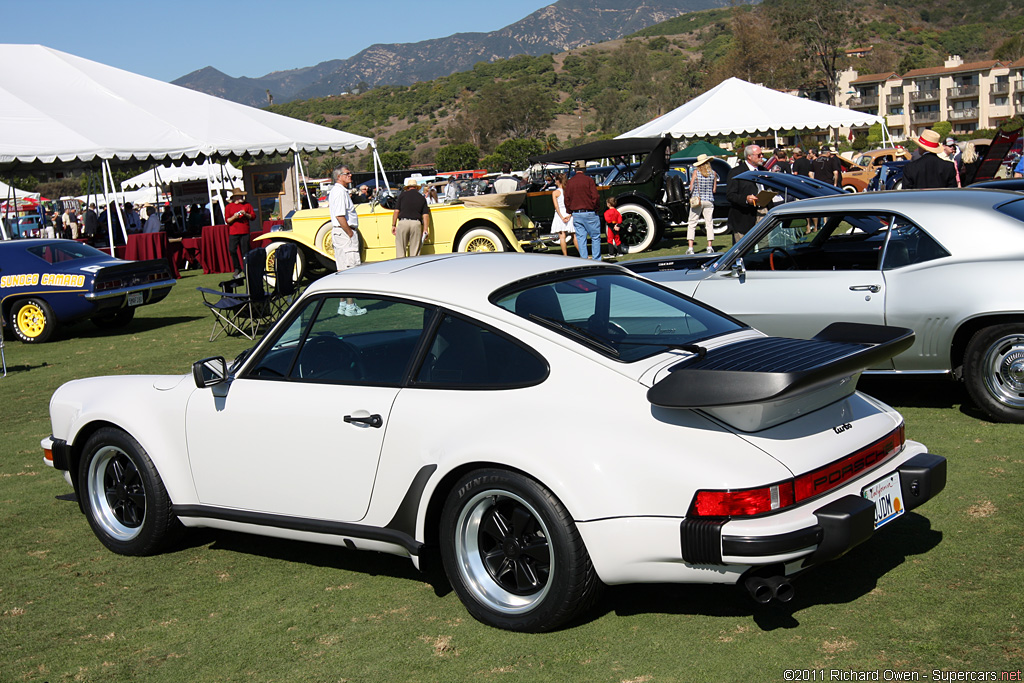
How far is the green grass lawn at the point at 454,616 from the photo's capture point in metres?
3.33

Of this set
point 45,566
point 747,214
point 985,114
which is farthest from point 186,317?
point 985,114

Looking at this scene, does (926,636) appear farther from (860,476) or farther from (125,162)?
(125,162)

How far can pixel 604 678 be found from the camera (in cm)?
323

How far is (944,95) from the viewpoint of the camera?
10694 centimetres

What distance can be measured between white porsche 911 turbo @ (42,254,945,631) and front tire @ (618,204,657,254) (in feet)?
48.7

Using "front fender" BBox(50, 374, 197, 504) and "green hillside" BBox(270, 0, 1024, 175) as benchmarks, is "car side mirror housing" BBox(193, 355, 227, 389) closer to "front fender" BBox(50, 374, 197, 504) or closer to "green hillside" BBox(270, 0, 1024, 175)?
"front fender" BBox(50, 374, 197, 504)

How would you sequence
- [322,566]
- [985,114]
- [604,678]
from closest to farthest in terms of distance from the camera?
[604,678]
[322,566]
[985,114]

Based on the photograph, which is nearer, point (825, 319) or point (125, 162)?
point (825, 319)

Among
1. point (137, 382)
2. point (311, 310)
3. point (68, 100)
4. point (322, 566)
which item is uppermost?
point (68, 100)

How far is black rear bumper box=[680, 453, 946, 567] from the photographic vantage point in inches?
122

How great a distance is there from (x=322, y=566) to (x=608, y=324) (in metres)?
1.89

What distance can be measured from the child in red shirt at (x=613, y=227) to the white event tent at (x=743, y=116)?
423cm

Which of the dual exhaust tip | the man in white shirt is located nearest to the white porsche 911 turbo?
the dual exhaust tip

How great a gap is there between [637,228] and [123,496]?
1546cm
